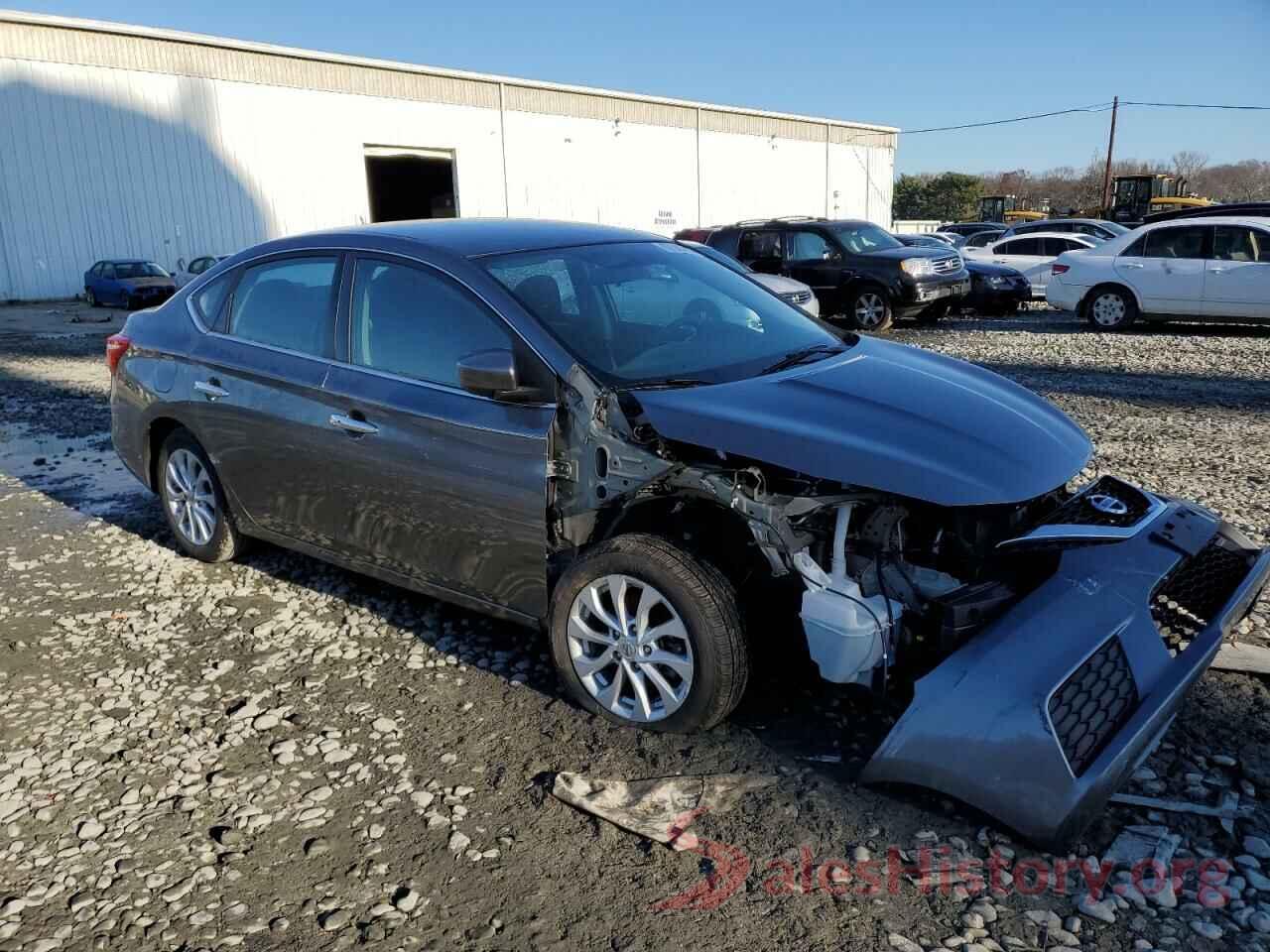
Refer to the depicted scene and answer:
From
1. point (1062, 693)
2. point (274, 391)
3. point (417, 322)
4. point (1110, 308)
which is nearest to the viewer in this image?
point (1062, 693)

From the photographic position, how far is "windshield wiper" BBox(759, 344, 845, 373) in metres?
3.82

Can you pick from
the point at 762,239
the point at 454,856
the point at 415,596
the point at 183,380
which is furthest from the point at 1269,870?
the point at 762,239

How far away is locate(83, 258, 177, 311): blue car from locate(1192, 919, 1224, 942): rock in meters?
26.0

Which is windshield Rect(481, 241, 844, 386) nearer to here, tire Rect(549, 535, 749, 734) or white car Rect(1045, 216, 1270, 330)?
tire Rect(549, 535, 749, 734)

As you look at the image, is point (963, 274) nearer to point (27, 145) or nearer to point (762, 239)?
point (762, 239)

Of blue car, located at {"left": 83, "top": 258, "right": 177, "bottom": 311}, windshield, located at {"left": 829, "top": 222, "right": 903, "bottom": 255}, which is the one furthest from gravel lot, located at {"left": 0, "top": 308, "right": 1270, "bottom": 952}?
blue car, located at {"left": 83, "top": 258, "right": 177, "bottom": 311}

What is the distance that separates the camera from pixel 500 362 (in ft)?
11.3

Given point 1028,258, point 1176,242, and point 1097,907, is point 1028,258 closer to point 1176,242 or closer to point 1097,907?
point 1176,242

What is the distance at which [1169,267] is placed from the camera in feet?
44.1

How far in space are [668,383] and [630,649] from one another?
920 millimetres

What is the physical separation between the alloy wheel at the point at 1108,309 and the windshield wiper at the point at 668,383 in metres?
12.3

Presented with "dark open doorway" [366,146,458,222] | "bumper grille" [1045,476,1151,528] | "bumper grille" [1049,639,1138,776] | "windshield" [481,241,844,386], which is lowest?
"bumper grille" [1049,639,1138,776]

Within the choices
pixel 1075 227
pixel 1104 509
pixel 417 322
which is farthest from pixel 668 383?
pixel 1075 227

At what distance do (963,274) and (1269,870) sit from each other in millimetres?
13729
